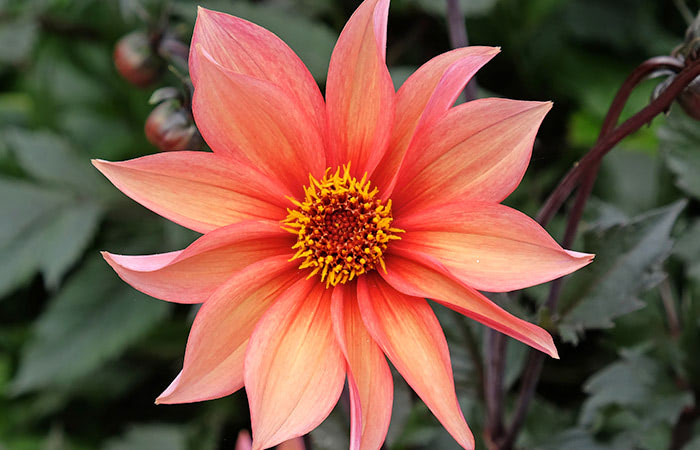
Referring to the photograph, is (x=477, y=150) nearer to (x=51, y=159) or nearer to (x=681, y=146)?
(x=681, y=146)

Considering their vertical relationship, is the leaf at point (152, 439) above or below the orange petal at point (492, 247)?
below

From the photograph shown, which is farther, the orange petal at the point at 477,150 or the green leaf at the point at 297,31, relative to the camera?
the green leaf at the point at 297,31

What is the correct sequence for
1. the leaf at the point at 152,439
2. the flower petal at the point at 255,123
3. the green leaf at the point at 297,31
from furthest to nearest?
the leaf at the point at 152,439
the green leaf at the point at 297,31
the flower petal at the point at 255,123

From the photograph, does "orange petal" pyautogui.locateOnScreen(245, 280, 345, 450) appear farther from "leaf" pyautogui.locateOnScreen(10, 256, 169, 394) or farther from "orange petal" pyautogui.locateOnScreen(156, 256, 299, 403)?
"leaf" pyautogui.locateOnScreen(10, 256, 169, 394)

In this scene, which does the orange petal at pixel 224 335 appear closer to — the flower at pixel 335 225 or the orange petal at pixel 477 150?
the flower at pixel 335 225

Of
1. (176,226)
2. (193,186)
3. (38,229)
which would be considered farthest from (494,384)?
(38,229)

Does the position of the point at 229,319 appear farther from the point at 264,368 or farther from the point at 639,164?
the point at 639,164

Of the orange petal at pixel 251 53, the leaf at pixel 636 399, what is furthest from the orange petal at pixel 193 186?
the leaf at pixel 636 399
